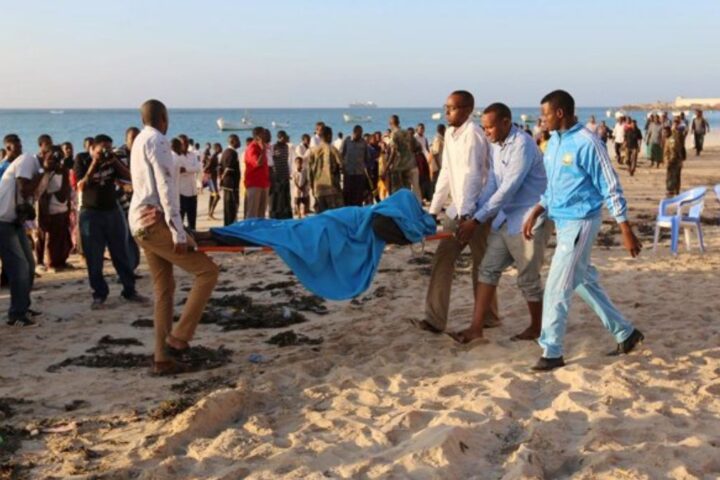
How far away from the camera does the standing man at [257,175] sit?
1279 cm

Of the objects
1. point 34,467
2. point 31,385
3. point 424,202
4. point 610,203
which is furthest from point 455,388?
point 424,202

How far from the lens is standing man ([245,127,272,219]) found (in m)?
12.8

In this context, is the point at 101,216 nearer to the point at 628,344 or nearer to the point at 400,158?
the point at 628,344

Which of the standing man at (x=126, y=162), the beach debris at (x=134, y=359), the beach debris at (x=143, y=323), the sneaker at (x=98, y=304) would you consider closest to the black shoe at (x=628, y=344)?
the beach debris at (x=134, y=359)

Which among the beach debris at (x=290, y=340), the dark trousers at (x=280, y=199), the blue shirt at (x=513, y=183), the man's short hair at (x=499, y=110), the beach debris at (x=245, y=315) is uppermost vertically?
the man's short hair at (x=499, y=110)

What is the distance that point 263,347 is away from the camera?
6754mm

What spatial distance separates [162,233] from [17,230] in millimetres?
2755

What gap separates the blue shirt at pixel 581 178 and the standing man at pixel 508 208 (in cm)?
52

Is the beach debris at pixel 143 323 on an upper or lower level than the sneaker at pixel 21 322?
lower

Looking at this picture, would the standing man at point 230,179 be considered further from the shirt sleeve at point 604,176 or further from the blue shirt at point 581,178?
the shirt sleeve at point 604,176

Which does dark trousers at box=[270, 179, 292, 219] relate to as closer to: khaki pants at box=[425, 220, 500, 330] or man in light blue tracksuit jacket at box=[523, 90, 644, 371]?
khaki pants at box=[425, 220, 500, 330]

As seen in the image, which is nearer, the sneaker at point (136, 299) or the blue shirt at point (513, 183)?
the blue shirt at point (513, 183)

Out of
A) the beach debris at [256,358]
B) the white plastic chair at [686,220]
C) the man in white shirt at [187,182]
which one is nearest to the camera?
the beach debris at [256,358]

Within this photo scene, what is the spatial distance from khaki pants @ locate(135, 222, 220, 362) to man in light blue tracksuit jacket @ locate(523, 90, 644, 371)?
2388mm
